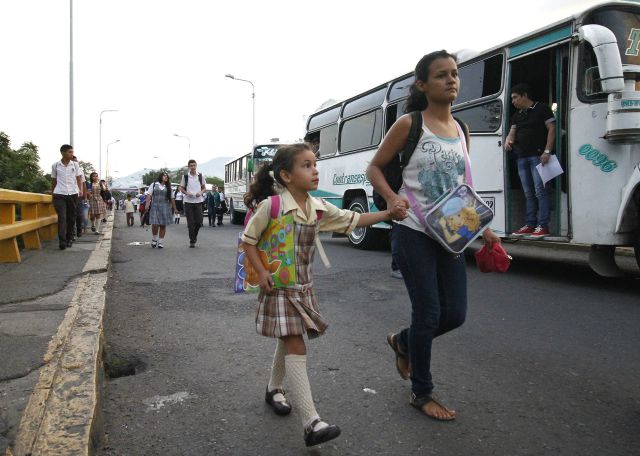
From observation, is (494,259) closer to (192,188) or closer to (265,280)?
(265,280)

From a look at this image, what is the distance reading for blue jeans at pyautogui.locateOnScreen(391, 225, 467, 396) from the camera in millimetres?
2676

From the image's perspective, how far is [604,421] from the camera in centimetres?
269

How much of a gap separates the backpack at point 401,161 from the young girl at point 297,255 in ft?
0.84

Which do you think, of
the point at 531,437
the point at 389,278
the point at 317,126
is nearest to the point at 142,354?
the point at 531,437

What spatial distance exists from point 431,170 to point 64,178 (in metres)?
8.13

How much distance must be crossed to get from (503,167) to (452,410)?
5170 mm

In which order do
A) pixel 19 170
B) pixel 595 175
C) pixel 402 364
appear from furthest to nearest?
pixel 19 170 < pixel 595 175 < pixel 402 364

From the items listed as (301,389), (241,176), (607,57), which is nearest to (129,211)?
(241,176)

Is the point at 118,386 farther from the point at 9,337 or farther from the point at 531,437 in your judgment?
the point at 531,437

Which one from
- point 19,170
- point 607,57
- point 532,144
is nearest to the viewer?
point 607,57

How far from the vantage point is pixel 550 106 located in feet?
24.6

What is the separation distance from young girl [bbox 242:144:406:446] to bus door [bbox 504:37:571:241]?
480 cm

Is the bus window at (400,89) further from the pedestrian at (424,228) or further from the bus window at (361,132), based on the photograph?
the pedestrian at (424,228)

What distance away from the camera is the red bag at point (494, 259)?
2.80 m
